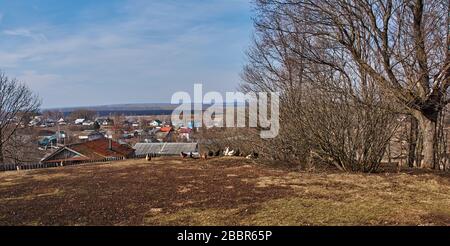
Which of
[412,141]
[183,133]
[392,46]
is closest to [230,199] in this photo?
[392,46]

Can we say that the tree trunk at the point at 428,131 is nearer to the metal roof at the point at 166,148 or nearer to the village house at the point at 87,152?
the metal roof at the point at 166,148

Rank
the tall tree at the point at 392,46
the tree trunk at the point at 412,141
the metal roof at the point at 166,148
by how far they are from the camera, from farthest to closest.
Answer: the metal roof at the point at 166,148, the tree trunk at the point at 412,141, the tall tree at the point at 392,46

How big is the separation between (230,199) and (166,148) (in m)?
27.0

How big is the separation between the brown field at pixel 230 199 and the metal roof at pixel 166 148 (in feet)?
68.7

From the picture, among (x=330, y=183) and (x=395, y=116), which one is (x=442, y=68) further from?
(x=330, y=183)

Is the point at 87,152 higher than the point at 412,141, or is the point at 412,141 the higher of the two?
the point at 412,141

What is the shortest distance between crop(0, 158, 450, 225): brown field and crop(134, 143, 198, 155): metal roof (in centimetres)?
2094

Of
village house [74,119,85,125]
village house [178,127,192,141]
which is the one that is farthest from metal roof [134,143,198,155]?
village house [74,119,85,125]

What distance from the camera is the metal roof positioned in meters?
30.3

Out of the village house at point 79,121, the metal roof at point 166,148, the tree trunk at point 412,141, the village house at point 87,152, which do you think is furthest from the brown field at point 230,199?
the village house at point 79,121

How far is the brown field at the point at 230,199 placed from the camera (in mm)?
4703

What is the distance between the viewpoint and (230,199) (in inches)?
233

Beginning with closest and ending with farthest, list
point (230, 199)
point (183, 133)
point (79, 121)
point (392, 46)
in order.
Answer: point (230, 199) < point (392, 46) < point (183, 133) < point (79, 121)
